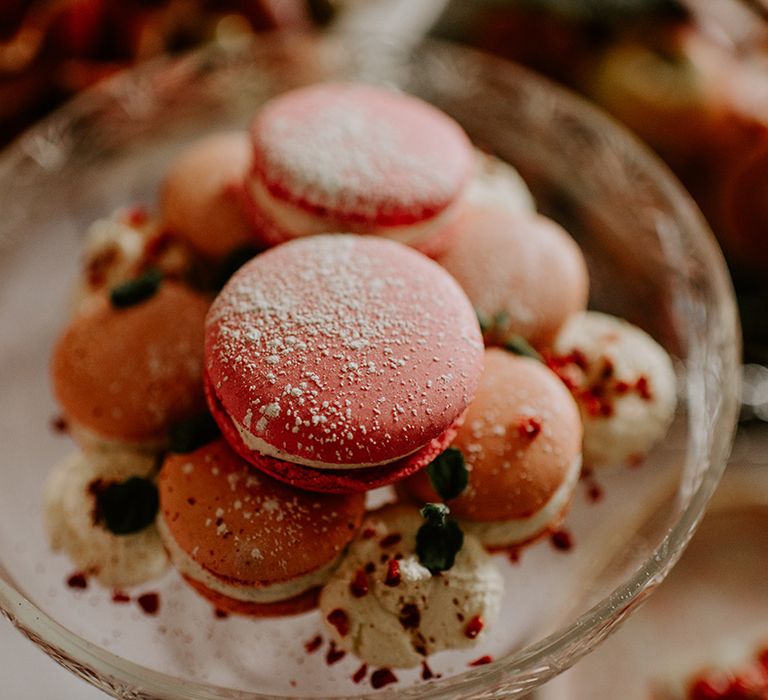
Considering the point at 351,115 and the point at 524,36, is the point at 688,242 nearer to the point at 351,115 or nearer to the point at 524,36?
the point at 351,115

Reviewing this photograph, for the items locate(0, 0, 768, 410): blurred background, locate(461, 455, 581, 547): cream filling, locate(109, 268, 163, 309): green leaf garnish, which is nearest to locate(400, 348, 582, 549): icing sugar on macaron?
locate(461, 455, 581, 547): cream filling

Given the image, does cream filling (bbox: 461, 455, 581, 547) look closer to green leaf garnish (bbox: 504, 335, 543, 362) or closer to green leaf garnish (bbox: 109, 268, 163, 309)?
green leaf garnish (bbox: 504, 335, 543, 362)

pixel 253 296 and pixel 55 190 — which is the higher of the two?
pixel 253 296

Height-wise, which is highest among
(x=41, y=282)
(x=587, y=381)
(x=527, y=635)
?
(x=587, y=381)

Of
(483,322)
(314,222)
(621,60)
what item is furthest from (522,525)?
(621,60)

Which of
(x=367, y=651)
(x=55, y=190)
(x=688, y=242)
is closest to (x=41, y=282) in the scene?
(x=55, y=190)

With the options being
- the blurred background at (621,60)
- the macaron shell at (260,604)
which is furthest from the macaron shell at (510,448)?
the blurred background at (621,60)
